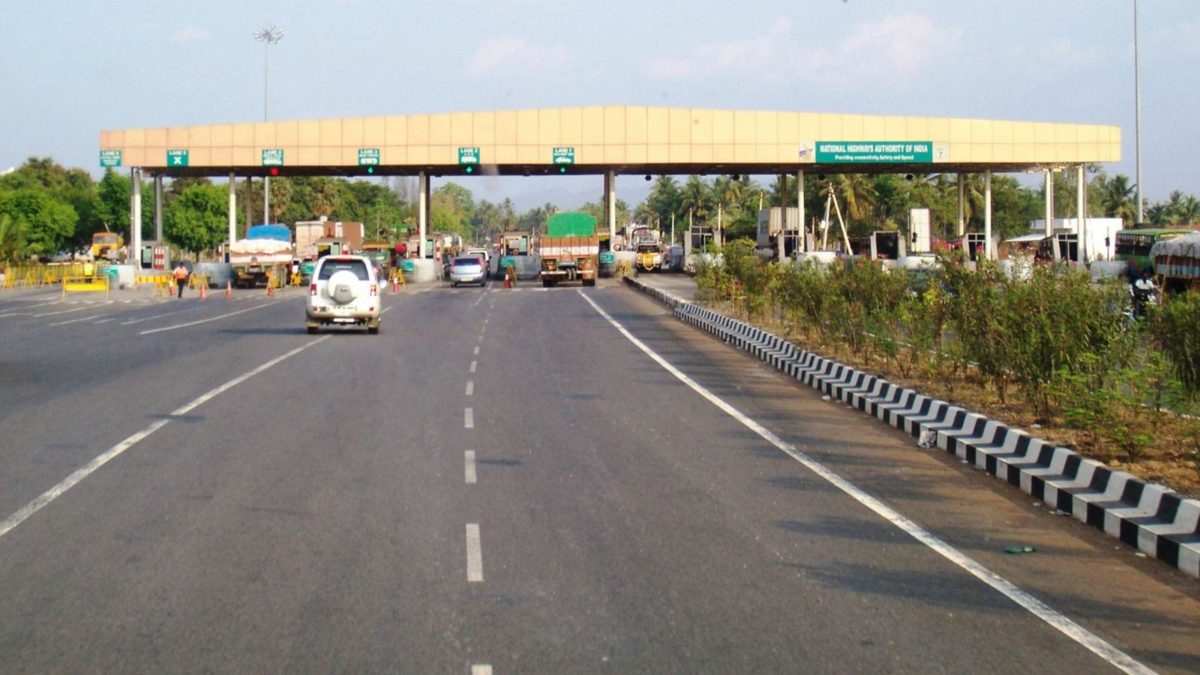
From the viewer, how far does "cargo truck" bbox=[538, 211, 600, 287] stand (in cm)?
6488

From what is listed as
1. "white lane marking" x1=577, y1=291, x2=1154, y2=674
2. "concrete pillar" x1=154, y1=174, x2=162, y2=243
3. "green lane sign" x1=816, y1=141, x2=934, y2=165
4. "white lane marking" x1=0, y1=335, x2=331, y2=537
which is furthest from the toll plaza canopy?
"white lane marking" x1=577, y1=291, x2=1154, y2=674

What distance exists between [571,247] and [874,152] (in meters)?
16.8

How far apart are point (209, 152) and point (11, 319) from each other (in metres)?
30.6

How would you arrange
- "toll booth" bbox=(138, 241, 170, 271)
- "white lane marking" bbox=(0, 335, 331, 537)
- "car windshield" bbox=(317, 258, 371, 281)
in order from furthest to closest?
"toll booth" bbox=(138, 241, 170, 271)
"car windshield" bbox=(317, 258, 371, 281)
"white lane marking" bbox=(0, 335, 331, 537)

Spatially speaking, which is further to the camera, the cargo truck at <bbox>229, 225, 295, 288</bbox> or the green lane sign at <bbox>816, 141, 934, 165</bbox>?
the green lane sign at <bbox>816, 141, 934, 165</bbox>

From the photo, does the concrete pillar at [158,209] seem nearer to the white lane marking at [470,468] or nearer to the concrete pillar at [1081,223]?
the concrete pillar at [1081,223]

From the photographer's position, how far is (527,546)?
28.9 feet

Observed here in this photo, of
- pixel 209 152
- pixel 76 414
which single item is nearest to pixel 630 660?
pixel 76 414

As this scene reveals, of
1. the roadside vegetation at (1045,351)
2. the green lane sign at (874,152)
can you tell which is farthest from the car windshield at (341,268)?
the green lane sign at (874,152)

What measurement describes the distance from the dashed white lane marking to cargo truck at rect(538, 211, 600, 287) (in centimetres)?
5216

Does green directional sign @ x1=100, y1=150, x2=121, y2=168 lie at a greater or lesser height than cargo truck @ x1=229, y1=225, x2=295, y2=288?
greater

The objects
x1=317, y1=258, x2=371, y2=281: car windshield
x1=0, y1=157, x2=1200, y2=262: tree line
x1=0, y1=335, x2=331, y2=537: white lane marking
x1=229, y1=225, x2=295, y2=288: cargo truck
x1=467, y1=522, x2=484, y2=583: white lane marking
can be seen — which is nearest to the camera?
x1=467, y1=522, x2=484, y2=583: white lane marking

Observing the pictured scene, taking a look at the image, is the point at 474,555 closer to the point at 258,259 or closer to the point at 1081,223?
the point at 1081,223

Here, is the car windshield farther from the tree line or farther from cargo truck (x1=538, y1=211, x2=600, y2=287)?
the tree line
